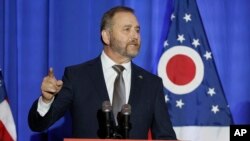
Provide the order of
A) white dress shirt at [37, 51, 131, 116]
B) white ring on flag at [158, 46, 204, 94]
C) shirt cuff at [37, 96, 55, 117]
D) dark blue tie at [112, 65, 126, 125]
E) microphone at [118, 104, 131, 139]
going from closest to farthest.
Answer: microphone at [118, 104, 131, 139]
shirt cuff at [37, 96, 55, 117]
dark blue tie at [112, 65, 126, 125]
white dress shirt at [37, 51, 131, 116]
white ring on flag at [158, 46, 204, 94]

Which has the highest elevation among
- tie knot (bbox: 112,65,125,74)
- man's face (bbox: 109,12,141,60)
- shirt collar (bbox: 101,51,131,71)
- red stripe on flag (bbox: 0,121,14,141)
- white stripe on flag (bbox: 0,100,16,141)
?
man's face (bbox: 109,12,141,60)

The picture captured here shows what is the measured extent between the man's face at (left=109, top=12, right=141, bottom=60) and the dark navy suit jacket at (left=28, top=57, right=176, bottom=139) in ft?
0.40

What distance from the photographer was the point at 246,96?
2.81m

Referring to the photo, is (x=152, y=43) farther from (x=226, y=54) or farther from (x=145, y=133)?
(x=145, y=133)

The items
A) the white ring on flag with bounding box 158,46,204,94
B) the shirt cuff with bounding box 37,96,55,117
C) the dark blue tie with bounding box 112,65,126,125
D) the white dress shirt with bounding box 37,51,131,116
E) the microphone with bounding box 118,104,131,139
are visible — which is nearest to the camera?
the microphone with bounding box 118,104,131,139

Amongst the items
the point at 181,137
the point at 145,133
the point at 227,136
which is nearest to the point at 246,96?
the point at 227,136

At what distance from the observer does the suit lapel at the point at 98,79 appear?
A: 2.03 meters

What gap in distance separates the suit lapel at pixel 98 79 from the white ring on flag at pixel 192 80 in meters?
0.73

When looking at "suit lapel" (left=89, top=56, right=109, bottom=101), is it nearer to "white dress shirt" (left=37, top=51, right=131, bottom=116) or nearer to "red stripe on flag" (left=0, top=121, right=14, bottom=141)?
"white dress shirt" (left=37, top=51, right=131, bottom=116)

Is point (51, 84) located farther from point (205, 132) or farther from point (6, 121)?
point (205, 132)

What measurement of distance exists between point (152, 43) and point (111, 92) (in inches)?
32.3

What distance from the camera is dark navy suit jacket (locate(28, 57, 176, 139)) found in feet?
6.59

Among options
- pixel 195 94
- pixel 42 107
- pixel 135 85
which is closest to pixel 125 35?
pixel 135 85

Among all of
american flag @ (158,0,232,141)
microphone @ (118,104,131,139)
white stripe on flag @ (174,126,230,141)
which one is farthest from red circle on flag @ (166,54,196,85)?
Answer: microphone @ (118,104,131,139)
